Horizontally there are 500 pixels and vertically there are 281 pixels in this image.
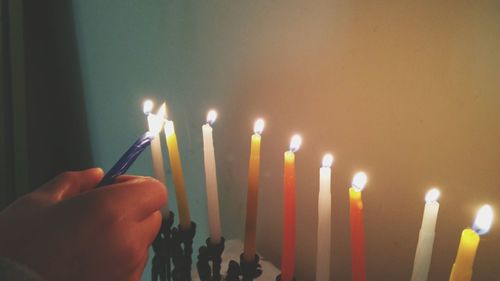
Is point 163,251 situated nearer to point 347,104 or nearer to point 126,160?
point 126,160

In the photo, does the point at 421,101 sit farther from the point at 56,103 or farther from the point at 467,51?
the point at 56,103

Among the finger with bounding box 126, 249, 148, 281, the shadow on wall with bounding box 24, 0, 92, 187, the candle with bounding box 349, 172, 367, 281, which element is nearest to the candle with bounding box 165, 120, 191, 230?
the finger with bounding box 126, 249, 148, 281

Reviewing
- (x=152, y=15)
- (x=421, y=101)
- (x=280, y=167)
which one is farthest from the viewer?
(x=152, y=15)

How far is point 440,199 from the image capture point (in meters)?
0.43

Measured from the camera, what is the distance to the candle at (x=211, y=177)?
1.37 ft

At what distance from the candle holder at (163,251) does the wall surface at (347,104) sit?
0.18 meters

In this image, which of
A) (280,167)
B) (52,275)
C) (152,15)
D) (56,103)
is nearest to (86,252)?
(52,275)

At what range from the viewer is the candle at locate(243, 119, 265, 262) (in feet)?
1.27

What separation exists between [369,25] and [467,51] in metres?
0.11

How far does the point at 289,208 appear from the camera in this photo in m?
0.38

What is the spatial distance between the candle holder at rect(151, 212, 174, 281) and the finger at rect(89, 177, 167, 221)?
0.11m

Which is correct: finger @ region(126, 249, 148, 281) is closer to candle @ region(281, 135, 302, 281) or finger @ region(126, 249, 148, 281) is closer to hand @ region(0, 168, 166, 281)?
hand @ region(0, 168, 166, 281)

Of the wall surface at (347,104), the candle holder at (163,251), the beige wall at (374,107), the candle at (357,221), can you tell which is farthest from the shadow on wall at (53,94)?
the candle at (357,221)

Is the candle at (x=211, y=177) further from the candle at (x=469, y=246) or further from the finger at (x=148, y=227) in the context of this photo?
the candle at (x=469, y=246)
